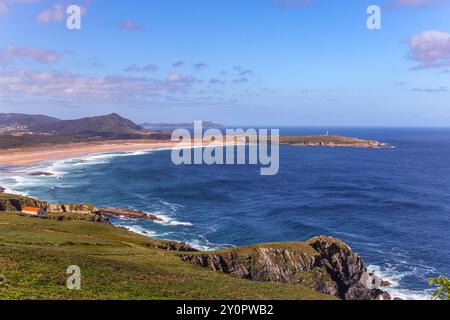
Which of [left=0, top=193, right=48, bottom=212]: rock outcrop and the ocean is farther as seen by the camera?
[left=0, top=193, right=48, bottom=212]: rock outcrop

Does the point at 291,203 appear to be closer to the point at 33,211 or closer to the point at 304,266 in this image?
the point at 304,266

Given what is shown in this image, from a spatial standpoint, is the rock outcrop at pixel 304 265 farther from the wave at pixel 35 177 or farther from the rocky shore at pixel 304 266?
the wave at pixel 35 177

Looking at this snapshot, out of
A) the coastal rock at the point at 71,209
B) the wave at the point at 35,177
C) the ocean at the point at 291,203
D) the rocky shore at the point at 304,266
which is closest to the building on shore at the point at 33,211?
the coastal rock at the point at 71,209

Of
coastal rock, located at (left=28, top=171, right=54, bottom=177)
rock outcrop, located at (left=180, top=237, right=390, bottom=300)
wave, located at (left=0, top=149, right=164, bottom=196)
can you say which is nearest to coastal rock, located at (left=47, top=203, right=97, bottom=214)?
wave, located at (left=0, top=149, right=164, bottom=196)

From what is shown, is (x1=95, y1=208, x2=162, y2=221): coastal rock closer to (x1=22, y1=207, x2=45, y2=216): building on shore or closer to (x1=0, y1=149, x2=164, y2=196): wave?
(x1=22, y1=207, x2=45, y2=216): building on shore
